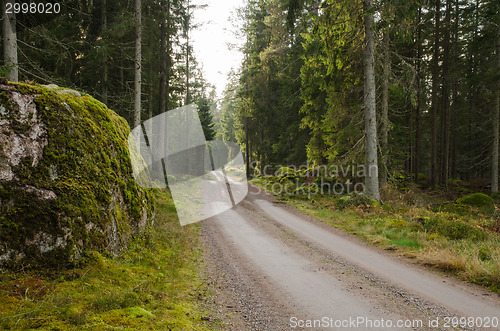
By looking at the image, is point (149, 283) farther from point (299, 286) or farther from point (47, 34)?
point (47, 34)

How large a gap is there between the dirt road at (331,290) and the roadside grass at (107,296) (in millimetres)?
619

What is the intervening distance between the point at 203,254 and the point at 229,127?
177 feet

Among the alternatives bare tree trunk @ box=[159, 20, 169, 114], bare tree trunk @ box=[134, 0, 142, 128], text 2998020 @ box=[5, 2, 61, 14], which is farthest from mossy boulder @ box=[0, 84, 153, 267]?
bare tree trunk @ box=[159, 20, 169, 114]

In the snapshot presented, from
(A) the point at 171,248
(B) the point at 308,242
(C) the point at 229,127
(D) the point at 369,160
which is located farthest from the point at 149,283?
(C) the point at 229,127

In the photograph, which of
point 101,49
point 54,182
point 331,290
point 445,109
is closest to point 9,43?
point 101,49

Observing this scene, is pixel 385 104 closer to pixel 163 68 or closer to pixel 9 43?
pixel 163 68

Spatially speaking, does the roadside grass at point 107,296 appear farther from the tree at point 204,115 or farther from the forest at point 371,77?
the tree at point 204,115

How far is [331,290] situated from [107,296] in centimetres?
386

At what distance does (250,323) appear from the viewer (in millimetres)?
3902

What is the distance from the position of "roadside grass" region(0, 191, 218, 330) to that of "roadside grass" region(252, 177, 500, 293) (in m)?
5.50

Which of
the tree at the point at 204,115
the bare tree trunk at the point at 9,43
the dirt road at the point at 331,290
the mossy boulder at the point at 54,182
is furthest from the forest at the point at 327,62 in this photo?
the tree at the point at 204,115

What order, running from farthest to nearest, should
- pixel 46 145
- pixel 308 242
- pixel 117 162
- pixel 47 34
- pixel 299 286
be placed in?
pixel 47 34
pixel 308 242
pixel 117 162
pixel 299 286
pixel 46 145

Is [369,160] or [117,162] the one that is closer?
[117,162]

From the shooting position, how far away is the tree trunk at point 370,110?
40.2 ft
